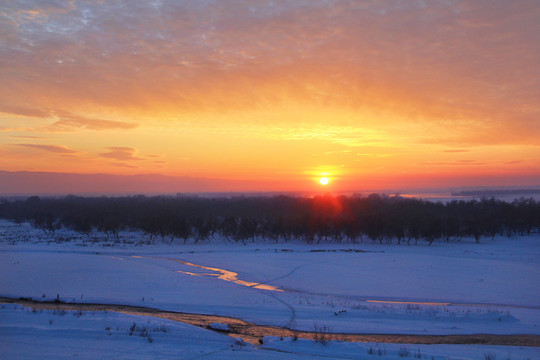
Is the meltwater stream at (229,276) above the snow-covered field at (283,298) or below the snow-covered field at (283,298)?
below

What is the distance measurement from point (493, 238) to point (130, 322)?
238ft

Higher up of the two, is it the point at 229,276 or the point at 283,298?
the point at 283,298

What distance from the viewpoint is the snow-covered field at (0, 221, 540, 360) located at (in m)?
11.7

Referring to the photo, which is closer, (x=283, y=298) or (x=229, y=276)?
(x=283, y=298)

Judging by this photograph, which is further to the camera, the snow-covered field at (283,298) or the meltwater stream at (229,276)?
the meltwater stream at (229,276)

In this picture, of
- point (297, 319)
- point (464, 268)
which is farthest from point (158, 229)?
point (297, 319)

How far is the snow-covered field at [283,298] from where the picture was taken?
38.3 feet

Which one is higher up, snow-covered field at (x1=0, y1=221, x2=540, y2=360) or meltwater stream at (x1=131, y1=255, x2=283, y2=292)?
snow-covered field at (x1=0, y1=221, x2=540, y2=360)

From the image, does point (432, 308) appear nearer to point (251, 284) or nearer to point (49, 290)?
point (251, 284)

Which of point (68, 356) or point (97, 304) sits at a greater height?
point (68, 356)

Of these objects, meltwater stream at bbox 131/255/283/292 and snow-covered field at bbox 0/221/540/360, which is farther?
meltwater stream at bbox 131/255/283/292

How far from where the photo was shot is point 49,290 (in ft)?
75.4

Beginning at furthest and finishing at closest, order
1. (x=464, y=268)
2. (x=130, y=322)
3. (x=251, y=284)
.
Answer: (x=464, y=268), (x=251, y=284), (x=130, y=322)

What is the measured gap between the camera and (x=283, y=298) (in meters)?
22.1
